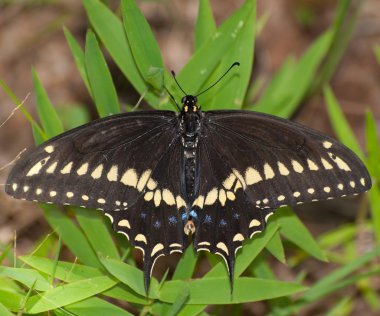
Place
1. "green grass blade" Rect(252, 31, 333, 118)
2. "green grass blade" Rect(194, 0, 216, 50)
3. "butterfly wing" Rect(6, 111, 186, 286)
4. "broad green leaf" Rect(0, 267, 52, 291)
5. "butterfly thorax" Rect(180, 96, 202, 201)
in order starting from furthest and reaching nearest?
"green grass blade" Rect(252, 31, 333, 118), "green grass blade" Rect(194, 0, 216, 50), "butterfly thorax" Rect(180, 96, 202, 201), "butterfly wing" Rect(6, 111, 186, 286), "broad green leaf" Rect(0, 267, 52, 291)

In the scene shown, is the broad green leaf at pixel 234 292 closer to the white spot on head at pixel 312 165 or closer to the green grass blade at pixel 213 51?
the white spot on head at pixel 312 165

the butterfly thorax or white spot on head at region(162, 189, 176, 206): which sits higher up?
the butterfly thorax

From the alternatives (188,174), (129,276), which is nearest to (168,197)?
(188,174)

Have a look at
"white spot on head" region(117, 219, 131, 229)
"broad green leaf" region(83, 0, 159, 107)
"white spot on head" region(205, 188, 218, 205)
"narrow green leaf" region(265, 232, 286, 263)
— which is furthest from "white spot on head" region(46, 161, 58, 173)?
"narrow green leaf" region(265, 232, 286, 263)

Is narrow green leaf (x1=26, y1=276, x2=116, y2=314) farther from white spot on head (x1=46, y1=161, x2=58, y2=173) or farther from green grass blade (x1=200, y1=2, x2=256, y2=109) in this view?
green grass blade (x1=200, y1=2, x2=256, y2=109)

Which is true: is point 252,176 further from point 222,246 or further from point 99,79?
point 99,79

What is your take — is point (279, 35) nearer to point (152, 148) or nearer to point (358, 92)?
point (358, 92)
